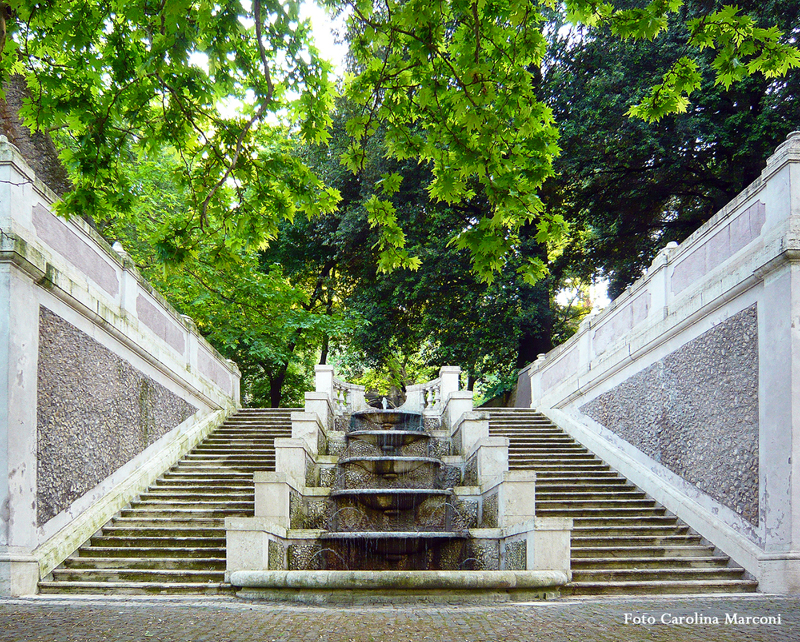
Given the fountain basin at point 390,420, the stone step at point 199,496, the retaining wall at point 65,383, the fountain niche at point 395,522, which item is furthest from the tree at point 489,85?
the fountain basin at point 390,420

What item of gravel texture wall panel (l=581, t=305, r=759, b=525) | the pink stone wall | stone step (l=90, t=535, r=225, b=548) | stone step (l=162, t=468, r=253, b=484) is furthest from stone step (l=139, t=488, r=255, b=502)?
gravel texture wall panel (l=581, t=305, r=759, b=525)

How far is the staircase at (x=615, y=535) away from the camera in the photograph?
304 inches

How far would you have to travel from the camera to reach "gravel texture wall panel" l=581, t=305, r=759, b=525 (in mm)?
8227

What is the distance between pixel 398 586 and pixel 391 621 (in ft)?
3.32

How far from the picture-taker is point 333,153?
20.3 metres

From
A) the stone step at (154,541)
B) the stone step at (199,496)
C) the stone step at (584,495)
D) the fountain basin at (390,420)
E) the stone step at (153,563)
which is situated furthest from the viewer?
the fountain basin at (390,420)

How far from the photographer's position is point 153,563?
324 inches

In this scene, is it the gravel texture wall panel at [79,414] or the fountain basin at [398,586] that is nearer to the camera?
the fountain basin at [398,586]

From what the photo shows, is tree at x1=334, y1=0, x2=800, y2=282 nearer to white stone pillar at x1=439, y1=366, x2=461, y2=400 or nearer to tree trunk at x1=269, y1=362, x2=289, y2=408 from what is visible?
white stone pillar at x1=439, y1=366, x2=461, y2=400

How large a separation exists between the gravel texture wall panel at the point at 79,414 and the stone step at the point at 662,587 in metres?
6.54

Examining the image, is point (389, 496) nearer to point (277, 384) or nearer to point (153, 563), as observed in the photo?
point (153, 563)

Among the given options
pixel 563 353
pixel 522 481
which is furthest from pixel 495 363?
pixel 522 481

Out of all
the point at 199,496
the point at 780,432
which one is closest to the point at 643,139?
the point at 780,432

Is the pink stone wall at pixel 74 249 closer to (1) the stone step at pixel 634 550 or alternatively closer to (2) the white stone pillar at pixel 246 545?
(2) the white stone pillar at pixel 246 545
